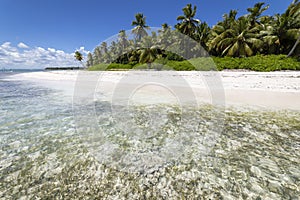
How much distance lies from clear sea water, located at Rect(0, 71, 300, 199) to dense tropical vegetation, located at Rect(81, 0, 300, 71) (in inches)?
581

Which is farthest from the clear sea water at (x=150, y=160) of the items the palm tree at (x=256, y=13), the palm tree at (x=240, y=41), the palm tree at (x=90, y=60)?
the palm tree at (x=90, y=60)

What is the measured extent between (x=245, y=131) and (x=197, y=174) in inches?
89.5

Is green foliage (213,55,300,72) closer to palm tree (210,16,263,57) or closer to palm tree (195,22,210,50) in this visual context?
palm tree (210,16,263,57)

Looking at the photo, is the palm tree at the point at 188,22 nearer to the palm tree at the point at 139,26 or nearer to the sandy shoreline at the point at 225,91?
the palm tree at the point at 139,26

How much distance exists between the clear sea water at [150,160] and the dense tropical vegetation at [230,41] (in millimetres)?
14757

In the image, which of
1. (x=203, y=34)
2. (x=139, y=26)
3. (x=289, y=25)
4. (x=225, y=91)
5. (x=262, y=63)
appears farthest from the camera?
(x=139, y=26)

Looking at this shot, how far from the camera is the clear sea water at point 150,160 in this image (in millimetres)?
1865

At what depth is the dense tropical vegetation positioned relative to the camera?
54.5 feet

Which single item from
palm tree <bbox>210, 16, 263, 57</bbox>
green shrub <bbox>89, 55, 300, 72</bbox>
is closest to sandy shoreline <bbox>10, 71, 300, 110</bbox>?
green shrub <bbox>89, 55, 300, 72</bbox>

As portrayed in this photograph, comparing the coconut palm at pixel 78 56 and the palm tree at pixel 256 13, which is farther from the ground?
the palm tree at pixel 256 13

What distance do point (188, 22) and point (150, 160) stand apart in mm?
29501

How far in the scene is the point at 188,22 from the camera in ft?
85.9

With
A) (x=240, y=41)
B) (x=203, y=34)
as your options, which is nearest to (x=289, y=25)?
(x=240, y=41)

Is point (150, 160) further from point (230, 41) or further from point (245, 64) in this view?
point (230, 41)
